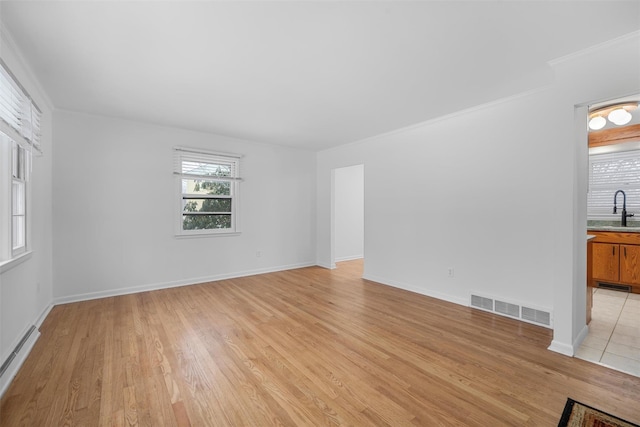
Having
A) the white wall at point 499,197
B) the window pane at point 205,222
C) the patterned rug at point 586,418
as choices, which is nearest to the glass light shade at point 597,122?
the white wall at point 499,197

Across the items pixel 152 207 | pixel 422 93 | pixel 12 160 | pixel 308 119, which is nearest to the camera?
pixel 12 160

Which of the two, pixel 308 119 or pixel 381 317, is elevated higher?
pixel 308 119

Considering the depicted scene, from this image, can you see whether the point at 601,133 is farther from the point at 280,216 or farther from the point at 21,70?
the point at 21,70

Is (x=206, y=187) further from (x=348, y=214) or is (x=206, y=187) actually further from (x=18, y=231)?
(x=348, y=214)

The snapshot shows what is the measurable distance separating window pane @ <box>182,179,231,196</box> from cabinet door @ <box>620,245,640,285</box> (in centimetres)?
651

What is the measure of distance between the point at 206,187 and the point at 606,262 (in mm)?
6702

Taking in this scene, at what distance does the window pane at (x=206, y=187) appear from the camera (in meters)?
4.69

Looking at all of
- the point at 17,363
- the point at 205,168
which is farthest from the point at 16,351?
the point at 205,168

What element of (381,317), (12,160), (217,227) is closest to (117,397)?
(12,160)

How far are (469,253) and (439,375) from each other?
6.43ft

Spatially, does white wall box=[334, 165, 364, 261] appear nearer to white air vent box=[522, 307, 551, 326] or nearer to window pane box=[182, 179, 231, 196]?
window pane box=[182, 179, 231, 196]

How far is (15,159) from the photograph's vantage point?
2525 millimetres

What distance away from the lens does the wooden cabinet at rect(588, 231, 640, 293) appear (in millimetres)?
4176

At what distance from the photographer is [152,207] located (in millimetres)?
Answer: 4332
